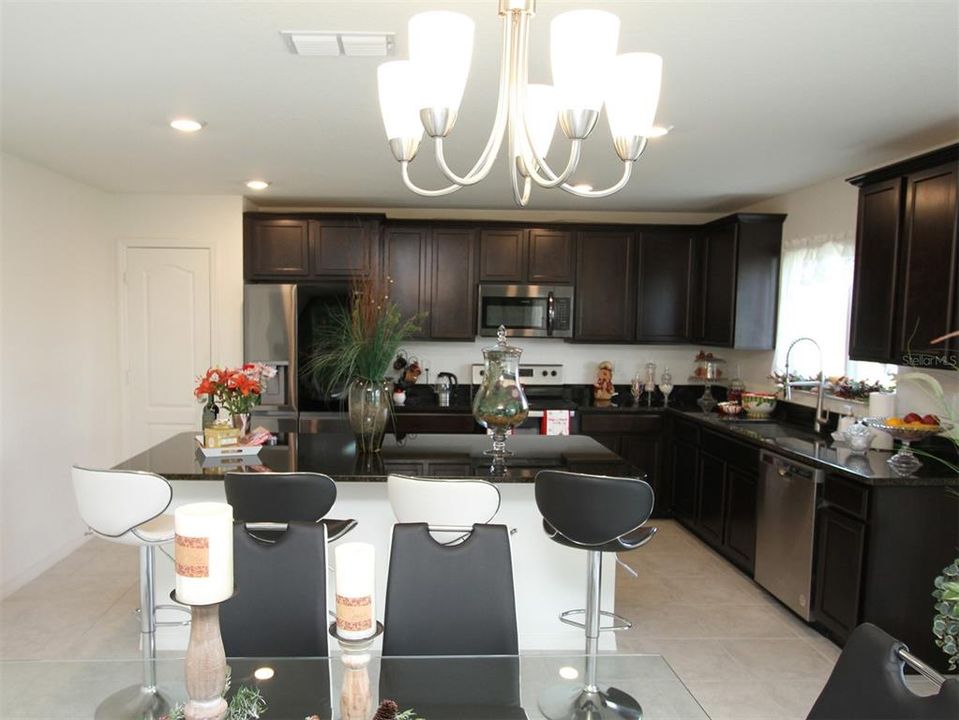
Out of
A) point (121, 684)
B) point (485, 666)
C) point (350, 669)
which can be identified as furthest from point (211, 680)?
point (485, 666)

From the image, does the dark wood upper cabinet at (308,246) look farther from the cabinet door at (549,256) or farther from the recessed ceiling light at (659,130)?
the recessed ceiling light at (659,130)

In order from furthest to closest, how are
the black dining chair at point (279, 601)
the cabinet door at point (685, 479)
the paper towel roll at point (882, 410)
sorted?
the cabinet door at point (685, 479), the paper towel roll at point (882, 410), the black dining chair at point (279, 601)

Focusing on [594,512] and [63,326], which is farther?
[63,326]

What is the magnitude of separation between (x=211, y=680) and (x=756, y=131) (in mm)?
3172

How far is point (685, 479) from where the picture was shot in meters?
4.93

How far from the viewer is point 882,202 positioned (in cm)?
335

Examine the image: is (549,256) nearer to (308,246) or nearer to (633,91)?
(308,246)

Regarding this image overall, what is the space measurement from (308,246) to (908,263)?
12.9ft

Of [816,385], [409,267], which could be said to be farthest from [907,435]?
[409,267]

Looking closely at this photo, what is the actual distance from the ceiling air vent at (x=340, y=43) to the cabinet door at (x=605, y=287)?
10.8ft

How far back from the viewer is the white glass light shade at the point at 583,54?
1371 mm

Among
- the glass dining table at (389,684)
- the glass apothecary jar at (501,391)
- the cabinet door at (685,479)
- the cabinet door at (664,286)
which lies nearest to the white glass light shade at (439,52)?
the glass dining table at (389,684)

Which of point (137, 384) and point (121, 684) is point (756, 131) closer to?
point (121, 684)

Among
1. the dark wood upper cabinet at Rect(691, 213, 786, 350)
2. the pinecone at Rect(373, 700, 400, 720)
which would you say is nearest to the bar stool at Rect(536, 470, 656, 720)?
the pinecone at Rect(373, 700, 400, 720)
